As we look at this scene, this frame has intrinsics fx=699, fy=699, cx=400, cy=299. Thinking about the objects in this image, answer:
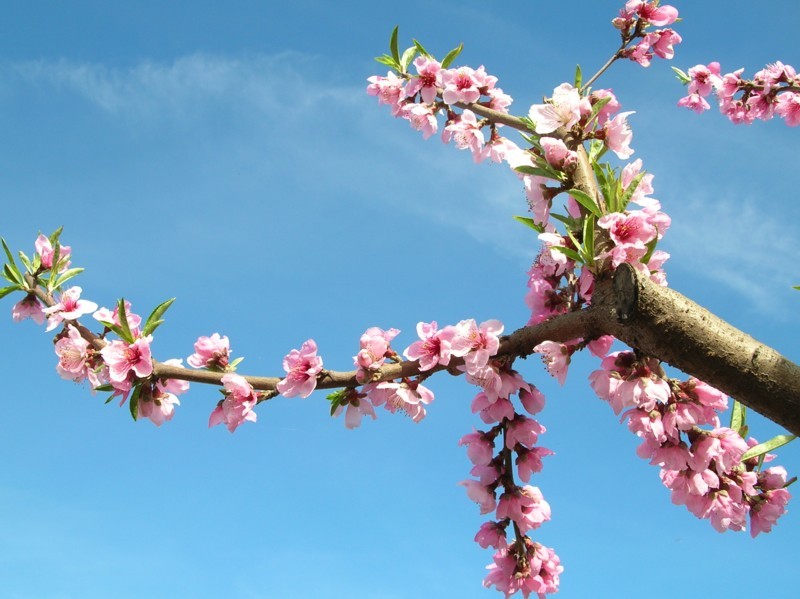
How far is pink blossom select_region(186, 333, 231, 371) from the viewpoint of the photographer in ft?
11.3

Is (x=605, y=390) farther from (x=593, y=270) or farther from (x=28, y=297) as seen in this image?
(x=28, y=297)

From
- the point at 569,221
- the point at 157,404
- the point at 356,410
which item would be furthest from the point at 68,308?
the point at 569,221

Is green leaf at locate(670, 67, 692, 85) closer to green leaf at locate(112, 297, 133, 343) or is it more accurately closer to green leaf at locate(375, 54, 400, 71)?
green leaf at locate(375, 54, 400, 71)

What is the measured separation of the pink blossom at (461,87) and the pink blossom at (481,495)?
2.76 meters

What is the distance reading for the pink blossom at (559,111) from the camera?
359cm

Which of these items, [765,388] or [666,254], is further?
[666,254]

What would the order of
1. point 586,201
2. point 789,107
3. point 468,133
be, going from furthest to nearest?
point 789,107 < point 468,133 < point 586,201

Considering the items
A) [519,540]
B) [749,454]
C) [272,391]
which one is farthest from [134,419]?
[749,454]

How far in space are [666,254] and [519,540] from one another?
5.25 ft

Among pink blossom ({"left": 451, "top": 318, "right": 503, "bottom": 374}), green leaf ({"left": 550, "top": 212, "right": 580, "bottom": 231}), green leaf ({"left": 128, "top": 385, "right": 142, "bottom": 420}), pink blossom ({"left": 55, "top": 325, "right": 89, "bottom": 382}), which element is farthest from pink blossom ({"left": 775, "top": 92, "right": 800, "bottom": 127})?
pink blossom ({"left": 55, "top": 325, "right": 89, "bottom": 382})

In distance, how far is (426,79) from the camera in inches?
209

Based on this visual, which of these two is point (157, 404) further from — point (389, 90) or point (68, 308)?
point (389, 90)

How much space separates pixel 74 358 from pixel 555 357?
2.32 metres

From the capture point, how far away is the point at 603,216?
311 cm
